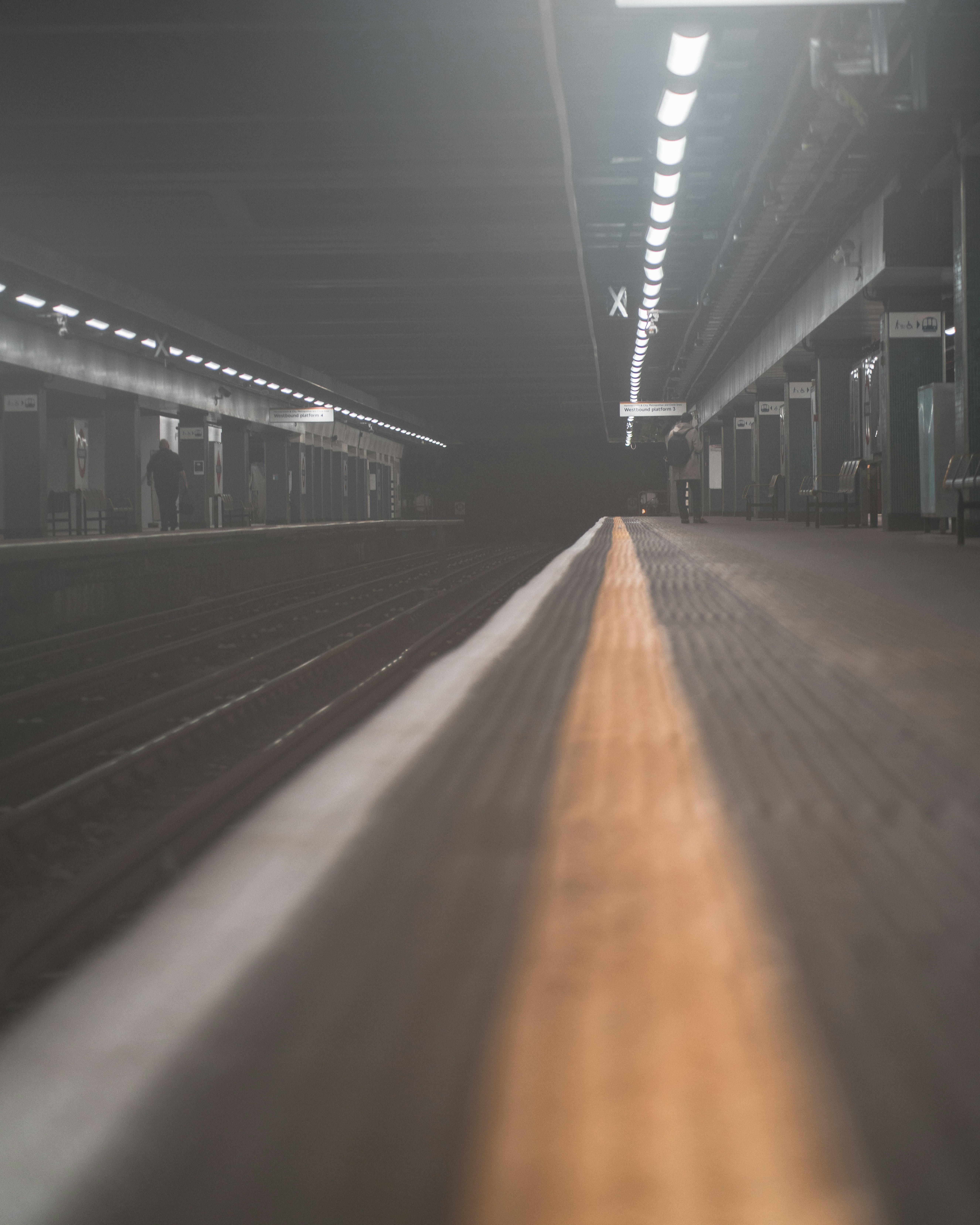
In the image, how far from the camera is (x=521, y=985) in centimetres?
31

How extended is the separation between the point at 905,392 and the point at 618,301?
792cm

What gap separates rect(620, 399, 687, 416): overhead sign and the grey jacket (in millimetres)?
18740

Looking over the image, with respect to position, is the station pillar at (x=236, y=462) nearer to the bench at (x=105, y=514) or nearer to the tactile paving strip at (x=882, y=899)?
the bench at (x=105, y=514)

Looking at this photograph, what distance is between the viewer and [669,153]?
476 inches

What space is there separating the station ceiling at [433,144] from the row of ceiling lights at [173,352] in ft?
3.97

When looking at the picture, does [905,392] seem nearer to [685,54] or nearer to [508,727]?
[685,54]

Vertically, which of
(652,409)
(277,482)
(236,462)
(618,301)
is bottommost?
(277,482)

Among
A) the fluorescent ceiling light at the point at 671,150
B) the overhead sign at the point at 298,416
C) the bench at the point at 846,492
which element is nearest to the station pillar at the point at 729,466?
the overhead sign at the point at 298,416

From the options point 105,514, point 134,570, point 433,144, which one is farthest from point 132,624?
point 105,514

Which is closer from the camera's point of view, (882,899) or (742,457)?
(882,899)

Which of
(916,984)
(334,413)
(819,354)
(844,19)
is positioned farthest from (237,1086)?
(334,413)

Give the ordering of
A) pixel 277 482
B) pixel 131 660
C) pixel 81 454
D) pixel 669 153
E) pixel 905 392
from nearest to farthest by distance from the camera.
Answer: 1. pixel 131 660
2. pixel 669 153
3. pixel 905 392
4. pixel 81 454
5. pixel 277 482

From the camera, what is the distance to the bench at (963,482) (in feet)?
31.0

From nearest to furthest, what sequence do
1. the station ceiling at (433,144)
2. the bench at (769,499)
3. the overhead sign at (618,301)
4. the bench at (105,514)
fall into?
the station ceiling at (433,144) → the overhead sign at (618,301) → the bench at (105,514) → the bench at (769,499)
